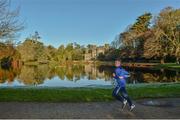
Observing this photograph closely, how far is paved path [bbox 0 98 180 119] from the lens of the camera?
9.25m

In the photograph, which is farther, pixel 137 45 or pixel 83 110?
pixel 137 45

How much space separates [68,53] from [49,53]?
8918 millimetres

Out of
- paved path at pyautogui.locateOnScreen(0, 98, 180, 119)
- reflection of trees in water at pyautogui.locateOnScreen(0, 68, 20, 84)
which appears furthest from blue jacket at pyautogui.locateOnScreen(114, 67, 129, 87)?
reflection of trees in water at pyautogui.locateOnScreen(0, 68, 20, 84)

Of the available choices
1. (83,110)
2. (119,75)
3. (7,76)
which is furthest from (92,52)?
(83,110)

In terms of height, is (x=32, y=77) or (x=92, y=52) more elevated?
(x=92, y=52)

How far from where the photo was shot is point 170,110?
1023 centimetres

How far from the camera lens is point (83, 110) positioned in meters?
10.2

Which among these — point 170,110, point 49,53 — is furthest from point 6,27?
point 49,53

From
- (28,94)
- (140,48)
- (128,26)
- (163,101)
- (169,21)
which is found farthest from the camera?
(128,26)

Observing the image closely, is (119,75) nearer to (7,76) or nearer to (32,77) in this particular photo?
(32,77)

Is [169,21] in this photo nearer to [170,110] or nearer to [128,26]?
[128,26]

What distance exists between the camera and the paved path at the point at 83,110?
9.25 metres

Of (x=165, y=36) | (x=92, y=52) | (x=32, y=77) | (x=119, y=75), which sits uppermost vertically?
(x=92, y=52)

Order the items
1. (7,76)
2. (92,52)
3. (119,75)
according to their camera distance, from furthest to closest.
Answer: (92,52) → (7,76) → (119,75)
